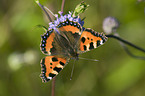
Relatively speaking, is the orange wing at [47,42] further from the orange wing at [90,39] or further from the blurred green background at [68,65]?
the blurred green background at [68,65]

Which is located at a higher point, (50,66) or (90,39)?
(90,39)

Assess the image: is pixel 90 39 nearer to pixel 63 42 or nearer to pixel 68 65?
pixel 63 42

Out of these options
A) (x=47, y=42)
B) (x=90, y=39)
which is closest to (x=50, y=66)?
(x=47, y=42)

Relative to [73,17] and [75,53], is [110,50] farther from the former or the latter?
[73,17]

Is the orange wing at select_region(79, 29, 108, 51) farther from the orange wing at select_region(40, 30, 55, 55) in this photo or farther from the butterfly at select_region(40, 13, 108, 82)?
the orange wing at select_region(40, 30, 55, 55)

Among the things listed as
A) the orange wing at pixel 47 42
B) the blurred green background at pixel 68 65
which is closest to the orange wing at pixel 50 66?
the orange wing at pixel 47 42

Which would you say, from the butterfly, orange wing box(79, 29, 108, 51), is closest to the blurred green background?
the butterfly
